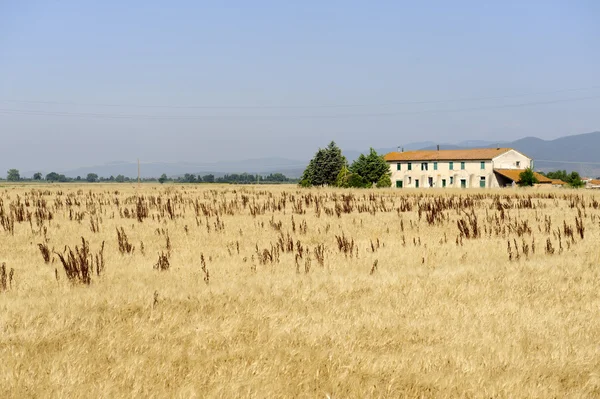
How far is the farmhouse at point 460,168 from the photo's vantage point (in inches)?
3024

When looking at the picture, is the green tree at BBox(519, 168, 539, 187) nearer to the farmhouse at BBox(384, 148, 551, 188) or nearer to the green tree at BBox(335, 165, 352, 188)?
the farmhouse at BBox(384, 148, 551, 188)

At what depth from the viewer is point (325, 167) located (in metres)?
75.7

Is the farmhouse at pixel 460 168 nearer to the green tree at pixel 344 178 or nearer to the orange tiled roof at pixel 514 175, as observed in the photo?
the orange tiled roof at pixel 514 175

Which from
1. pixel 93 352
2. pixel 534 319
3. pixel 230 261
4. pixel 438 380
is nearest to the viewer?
pixel 438 380

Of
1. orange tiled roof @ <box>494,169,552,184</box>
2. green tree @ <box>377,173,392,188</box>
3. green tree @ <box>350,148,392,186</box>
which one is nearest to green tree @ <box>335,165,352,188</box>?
green tree @ <box>350,148,392,186</box>

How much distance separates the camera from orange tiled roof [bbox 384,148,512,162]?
3068 inches

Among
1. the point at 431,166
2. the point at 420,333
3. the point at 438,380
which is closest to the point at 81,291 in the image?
the point at 420,333

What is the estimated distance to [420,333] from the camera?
18.1ft

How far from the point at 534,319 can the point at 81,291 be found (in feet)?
18.8

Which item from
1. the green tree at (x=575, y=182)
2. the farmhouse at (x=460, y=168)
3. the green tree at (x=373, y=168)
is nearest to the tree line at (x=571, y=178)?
the green tree at (x=575, y=182)

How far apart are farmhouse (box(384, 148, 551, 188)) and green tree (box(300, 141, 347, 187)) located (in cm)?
1280

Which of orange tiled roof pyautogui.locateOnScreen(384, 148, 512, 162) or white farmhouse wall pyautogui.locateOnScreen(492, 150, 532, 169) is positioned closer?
white farmhouse wall pyautogui.locateOnScreen(492, 150, 532, 169)

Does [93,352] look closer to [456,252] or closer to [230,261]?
[230,261]

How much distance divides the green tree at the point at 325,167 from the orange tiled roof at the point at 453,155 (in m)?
12.8
